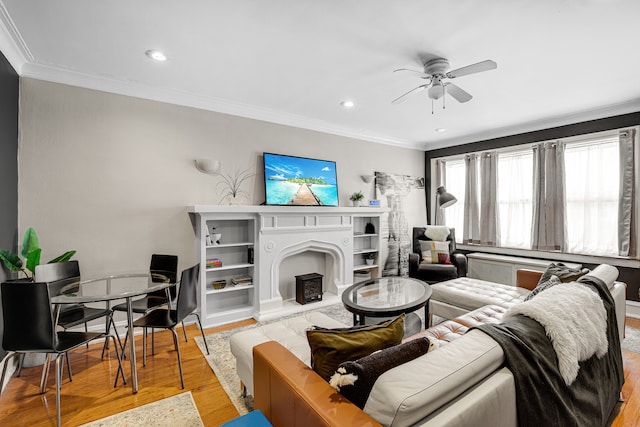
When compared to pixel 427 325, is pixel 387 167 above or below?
above

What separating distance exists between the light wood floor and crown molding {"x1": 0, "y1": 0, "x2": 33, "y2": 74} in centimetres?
267

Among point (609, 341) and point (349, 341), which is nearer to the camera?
point (349, 341)

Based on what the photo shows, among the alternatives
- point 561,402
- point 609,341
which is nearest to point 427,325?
point 609,341

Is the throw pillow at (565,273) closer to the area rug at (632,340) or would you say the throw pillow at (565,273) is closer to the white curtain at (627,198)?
the area rug at (632,340)

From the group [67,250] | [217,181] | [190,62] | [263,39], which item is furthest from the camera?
[217,181]

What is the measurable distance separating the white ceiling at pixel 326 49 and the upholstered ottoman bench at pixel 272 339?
7.19 ft

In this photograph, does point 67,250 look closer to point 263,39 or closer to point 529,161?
point 263,39

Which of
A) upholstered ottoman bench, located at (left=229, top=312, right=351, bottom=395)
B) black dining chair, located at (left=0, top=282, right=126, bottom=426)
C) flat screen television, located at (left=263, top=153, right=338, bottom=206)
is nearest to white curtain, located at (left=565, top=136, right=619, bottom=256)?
flat screen television, located at (left=263, top=153, right=338, bottom=206)

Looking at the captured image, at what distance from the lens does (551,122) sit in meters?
4.36

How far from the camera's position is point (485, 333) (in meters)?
1.30

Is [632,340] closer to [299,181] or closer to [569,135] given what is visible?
[569,135]

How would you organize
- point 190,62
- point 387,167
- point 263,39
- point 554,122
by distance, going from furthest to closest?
1. point 387,167
2. point 554,122
3. point 190,62
4. point 263,39

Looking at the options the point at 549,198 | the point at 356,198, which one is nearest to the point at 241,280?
the point at 356,198

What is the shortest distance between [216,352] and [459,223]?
480cm
